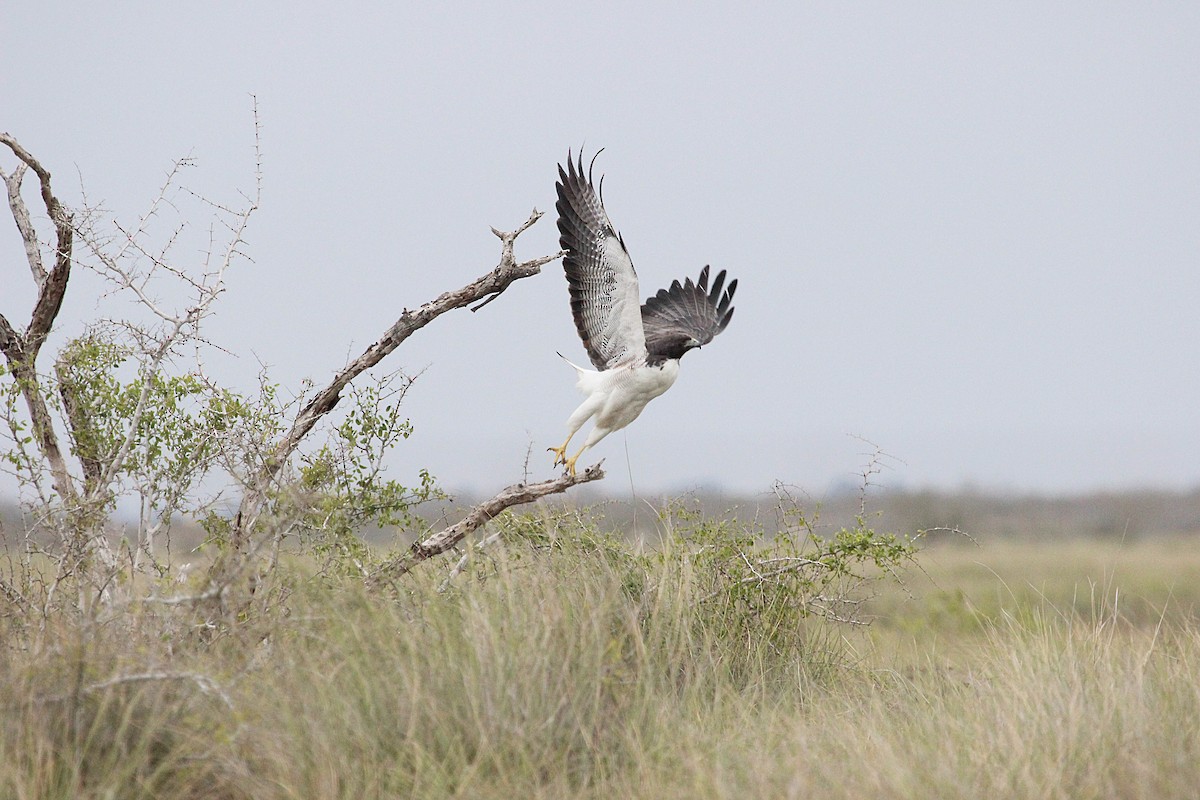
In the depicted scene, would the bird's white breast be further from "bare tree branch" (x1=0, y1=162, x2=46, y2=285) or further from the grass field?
"bare tree branch" (x1=0, y1=162, x2=46, y2=285)

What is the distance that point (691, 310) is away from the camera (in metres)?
8.44

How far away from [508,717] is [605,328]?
12.9 feet

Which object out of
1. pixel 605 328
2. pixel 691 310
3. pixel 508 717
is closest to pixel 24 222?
pixel 605 328

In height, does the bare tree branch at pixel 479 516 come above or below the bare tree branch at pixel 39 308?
below

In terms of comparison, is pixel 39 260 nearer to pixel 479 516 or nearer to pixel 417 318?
pixel 417 318

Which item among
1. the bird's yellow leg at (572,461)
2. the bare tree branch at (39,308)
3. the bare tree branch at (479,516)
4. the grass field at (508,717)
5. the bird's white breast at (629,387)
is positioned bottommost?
the grass field at (508,717)

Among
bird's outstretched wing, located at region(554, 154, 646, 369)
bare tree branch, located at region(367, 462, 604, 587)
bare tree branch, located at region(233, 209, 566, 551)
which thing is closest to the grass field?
bare tree branch, located at region(367, 462, 604, 587)

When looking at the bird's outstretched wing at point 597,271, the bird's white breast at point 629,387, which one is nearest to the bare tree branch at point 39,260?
the bird's outstretched wing at point 597,271

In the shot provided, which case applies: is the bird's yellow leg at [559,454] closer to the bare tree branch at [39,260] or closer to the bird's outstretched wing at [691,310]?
the bird's outstretched wing at [691,310]

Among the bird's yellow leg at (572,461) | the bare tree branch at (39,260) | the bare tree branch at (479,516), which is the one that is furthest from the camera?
the bird's yellow leg at (572,461)

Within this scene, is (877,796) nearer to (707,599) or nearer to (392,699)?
(392,699)

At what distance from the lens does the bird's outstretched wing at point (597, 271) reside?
6.98 meters

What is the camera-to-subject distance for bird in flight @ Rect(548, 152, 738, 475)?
7.02 m

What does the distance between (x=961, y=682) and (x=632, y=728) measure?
1.97m
